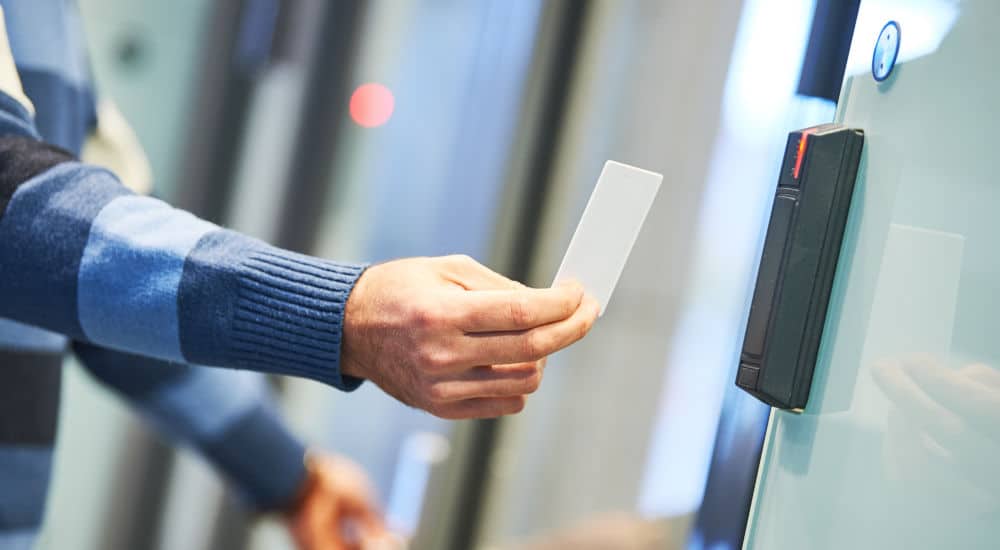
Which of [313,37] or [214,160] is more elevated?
[313,37]

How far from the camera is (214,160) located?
2.15 metres

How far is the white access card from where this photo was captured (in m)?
0.56

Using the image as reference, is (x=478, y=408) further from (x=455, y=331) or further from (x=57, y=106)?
(x=57, y=106)

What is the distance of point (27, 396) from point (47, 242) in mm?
355

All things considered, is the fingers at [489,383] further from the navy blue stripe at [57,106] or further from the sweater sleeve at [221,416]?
the sweater sleeve at [221,416]

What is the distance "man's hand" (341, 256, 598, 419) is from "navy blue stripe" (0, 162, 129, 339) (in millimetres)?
197

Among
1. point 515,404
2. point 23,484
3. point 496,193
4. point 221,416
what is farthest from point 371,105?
point 515,404

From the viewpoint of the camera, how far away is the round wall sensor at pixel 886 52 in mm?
521

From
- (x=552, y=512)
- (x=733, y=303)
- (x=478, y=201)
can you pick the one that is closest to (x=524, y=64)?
(x=478, y=201)

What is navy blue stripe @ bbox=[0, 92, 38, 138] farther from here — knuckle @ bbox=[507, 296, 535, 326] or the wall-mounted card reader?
the wall-mounted card reader

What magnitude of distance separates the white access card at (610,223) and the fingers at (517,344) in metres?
0.04

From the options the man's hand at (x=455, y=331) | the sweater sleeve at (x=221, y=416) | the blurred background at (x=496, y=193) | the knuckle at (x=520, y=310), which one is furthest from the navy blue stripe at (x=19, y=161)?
the blurred background at (x=496, y=193)

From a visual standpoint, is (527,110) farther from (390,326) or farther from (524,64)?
(390,326)

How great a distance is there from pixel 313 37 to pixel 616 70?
2.70ft
